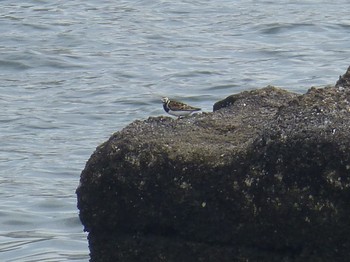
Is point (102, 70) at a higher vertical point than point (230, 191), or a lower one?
lower

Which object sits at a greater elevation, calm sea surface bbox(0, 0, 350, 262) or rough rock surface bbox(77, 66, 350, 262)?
rough rock surface bbox(77, 66, 350, 262)

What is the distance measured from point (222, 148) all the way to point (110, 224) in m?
0.46

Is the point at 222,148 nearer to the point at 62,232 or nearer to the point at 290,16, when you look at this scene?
the point at 62,232

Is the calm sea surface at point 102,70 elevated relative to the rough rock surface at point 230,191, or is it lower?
lower

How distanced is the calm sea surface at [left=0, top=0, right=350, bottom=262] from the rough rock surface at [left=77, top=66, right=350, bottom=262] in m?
2.39

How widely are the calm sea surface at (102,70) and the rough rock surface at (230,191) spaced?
7.85ft

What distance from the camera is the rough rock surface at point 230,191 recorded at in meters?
3.35

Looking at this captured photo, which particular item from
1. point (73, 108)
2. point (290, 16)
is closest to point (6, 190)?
point (73, 108)

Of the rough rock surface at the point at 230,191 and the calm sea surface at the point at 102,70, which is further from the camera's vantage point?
the calm sea surface at the point at 102,70

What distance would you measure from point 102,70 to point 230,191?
340 inches

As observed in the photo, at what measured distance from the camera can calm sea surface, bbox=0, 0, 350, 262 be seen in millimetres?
7438

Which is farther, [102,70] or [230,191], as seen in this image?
[102,70]

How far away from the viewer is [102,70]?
12023 millimetres

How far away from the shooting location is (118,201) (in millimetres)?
3695
